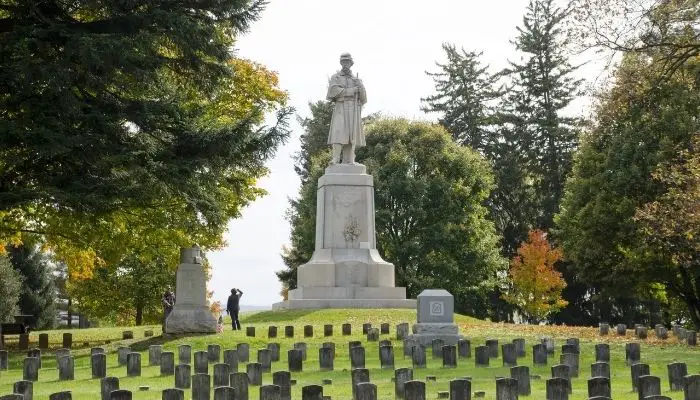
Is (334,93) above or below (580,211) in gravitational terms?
above

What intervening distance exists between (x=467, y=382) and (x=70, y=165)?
12.2m

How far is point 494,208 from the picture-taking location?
55.1 m

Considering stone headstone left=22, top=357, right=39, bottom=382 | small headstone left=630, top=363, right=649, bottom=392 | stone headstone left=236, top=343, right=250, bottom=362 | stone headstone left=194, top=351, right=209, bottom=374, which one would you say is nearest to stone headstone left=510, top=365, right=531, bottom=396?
small headstone left=630, top=363, right=649, bottom=392

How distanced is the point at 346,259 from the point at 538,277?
58.8ft

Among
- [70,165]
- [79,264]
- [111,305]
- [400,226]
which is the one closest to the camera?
[70,165]

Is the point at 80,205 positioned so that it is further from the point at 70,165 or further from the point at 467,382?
the point at 467,382

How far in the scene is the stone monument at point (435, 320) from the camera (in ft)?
63.8

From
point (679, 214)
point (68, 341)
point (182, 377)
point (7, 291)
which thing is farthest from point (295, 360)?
point (7, 291)

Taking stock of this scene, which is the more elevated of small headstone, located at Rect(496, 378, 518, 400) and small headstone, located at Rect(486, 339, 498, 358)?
small headstone, located at Rect(486, 339, 498, 358)

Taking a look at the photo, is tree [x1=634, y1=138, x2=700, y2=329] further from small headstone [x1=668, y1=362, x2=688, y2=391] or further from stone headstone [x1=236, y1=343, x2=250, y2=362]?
stone headstone [x1=236, y1=343, x2=250, y2=362]

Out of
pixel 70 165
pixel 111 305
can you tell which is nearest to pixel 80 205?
pixel 70 165

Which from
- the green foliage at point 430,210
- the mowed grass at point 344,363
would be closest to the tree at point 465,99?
the green foliage at point 430,210

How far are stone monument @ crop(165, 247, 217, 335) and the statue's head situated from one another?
12.3m

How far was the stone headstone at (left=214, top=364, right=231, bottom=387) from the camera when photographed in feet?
40.2
